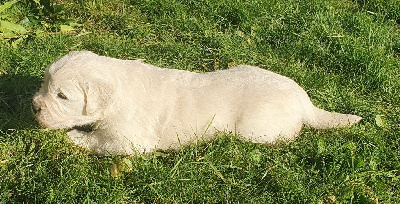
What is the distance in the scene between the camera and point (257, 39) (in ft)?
23.4

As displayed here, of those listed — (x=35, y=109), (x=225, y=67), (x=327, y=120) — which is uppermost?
(x=35, y=109)

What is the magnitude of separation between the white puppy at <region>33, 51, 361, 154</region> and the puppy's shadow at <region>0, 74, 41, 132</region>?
0.66m

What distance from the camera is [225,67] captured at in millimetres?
6668

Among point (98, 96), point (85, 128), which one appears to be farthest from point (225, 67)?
point (98, 96)

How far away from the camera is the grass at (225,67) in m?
4.54

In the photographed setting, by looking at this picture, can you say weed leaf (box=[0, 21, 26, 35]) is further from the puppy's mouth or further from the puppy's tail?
the puppy's tail

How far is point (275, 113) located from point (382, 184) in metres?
1.19

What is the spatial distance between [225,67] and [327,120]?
1780 millimetres

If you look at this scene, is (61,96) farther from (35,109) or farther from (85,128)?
(85,128)

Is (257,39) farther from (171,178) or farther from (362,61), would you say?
(171,178)

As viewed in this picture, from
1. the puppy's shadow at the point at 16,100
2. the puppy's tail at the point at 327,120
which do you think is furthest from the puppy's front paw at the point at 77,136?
the puppy's tail at the point at 327,120

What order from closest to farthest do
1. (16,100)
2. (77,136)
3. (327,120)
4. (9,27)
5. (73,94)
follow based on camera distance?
(73,94) < (77,136) < (327,120) < (16,100) < (9,27)

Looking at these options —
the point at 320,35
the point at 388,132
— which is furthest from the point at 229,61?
the point at 388,132

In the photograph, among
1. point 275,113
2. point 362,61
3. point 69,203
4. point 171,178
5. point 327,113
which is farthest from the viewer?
point 362,61
